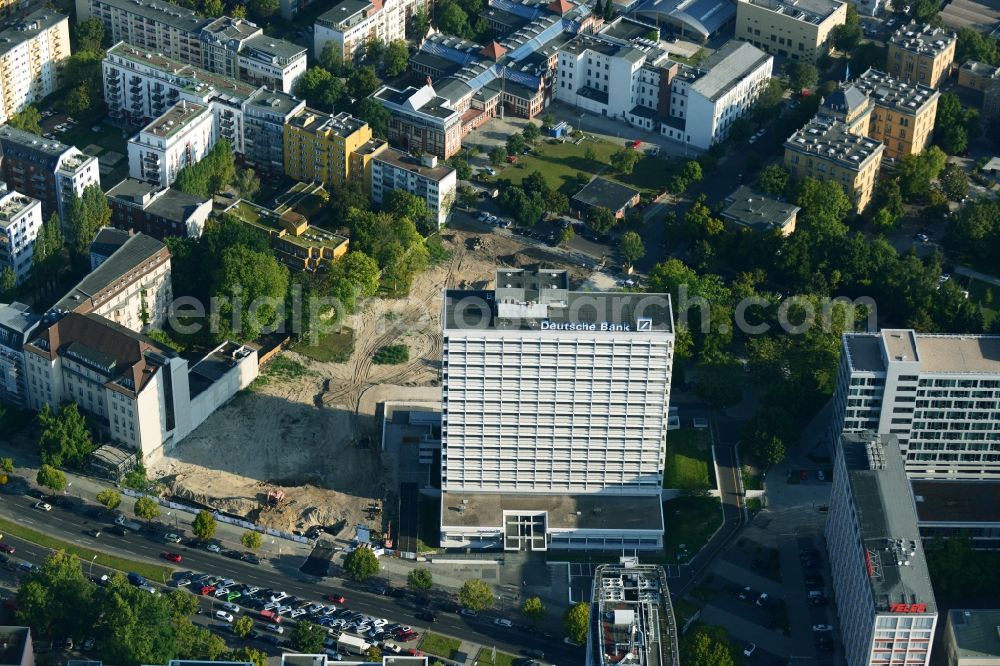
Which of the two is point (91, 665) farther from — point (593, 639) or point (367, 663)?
point (593, 639)

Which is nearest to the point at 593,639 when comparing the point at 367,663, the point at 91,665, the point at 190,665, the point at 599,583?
the point at 599,583

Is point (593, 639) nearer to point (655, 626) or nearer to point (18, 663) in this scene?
point (655, 626)

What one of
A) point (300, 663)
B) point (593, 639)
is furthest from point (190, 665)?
point (593, 639)

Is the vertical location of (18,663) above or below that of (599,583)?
below

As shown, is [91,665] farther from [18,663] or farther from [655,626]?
[655,626]

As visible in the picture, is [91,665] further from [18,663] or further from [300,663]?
[300,663]

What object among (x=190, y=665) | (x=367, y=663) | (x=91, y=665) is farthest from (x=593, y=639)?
(x=91, y=665)
